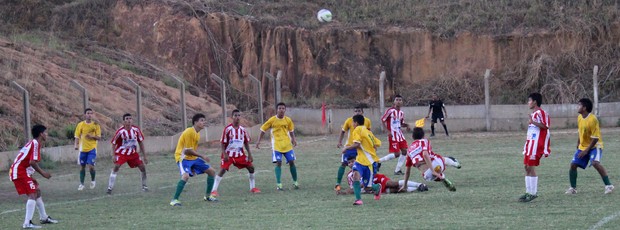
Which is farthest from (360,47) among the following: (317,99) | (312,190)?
(312,190)

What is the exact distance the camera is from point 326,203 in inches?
640

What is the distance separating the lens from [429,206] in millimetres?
15000

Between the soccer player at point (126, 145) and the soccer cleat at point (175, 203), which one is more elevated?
the soccer player at point (126, 145)

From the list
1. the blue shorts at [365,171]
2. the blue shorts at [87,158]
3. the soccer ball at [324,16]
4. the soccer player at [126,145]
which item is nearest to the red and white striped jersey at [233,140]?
the soccer player at [126,145]

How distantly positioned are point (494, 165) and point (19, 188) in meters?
11.5

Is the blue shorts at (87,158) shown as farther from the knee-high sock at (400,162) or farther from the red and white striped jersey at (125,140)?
the knee-high sock at (400,162)

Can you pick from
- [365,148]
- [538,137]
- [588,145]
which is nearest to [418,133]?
[365,148]

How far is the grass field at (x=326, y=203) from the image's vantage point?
43.9 ft

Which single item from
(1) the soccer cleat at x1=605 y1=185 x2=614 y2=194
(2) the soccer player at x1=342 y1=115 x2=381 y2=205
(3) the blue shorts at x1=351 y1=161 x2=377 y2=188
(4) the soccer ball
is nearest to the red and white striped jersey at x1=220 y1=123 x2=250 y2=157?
(3) the blue shorts at x1=351 y1=161 x2=377 y2=188

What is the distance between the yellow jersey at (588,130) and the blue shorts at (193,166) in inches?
247

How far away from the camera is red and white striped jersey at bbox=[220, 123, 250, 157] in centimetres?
1861

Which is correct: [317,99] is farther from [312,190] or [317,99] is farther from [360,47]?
[312,190]

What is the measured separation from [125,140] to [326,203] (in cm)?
569

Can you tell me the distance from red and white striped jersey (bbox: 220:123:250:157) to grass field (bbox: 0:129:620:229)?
785 millimetres
